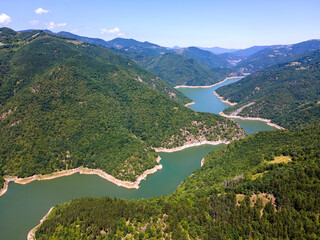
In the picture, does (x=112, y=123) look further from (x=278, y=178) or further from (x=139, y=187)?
(x=278, y=178)

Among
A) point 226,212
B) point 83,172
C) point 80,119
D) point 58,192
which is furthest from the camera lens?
point 80,119

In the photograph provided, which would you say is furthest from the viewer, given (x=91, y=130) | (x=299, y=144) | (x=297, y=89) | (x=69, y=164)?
(x=297, y=89)

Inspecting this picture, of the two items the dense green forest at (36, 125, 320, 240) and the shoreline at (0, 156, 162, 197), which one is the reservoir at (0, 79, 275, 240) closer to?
the shoreline at (0, 156, 162, 197)

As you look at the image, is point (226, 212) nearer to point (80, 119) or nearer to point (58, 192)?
point (58, 192)

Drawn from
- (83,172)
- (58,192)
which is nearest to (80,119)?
(83,172)

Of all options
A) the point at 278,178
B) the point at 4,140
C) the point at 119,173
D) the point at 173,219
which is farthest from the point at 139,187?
the point at 4,140

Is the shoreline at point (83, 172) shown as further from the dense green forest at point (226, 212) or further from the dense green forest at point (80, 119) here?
the dense green forest at point (226, 212)
